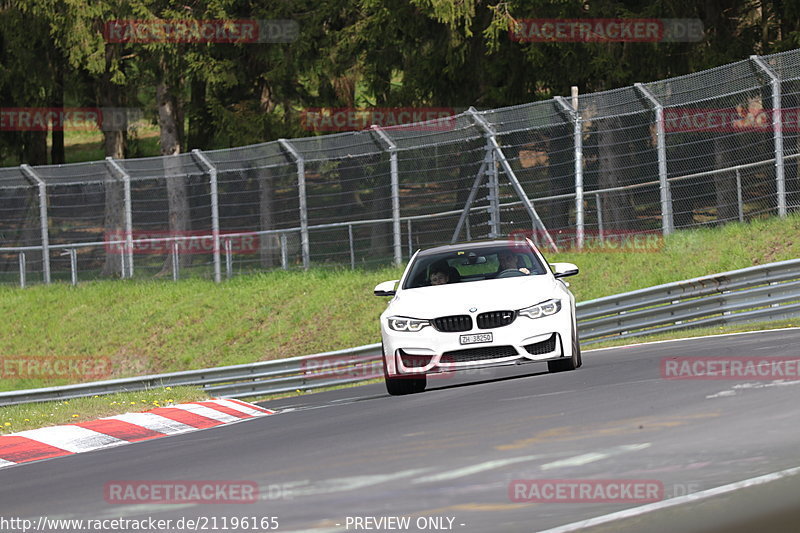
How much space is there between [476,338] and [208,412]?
130 inches

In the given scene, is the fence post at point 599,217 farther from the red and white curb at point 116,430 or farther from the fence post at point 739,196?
the red and white curb at point 116,430

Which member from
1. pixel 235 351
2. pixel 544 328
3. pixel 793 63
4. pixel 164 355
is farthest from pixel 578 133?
pixel 544 328

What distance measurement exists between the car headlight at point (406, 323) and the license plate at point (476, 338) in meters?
0.36

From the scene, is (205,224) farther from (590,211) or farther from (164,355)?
(590,211)

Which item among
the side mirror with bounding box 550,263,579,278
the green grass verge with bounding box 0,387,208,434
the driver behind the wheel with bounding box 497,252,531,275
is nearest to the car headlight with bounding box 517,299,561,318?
the side mirror with bounding box 550,263,579,278

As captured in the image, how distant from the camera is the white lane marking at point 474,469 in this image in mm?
7156

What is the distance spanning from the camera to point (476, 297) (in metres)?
12.3

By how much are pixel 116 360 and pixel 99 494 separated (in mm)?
17482

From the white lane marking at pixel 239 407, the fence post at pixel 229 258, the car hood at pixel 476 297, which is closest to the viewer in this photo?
the car hood at pixel 476 297

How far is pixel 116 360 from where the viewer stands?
2506cm

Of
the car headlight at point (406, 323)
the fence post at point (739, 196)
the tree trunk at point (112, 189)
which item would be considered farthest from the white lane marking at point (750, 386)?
the tree trunk at point (112, 189)

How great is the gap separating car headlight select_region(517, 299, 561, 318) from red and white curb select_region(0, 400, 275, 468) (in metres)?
3.06

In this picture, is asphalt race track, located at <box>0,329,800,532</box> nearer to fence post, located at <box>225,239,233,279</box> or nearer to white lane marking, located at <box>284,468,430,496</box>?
white lane marking, located at <box>284,468,430,496</box>

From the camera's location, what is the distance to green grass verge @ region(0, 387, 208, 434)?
13.6 meters
